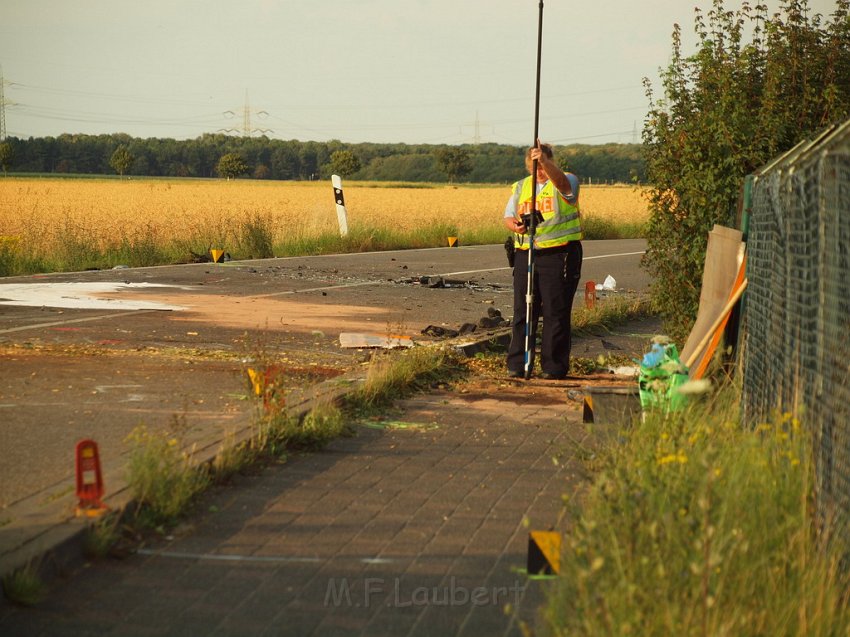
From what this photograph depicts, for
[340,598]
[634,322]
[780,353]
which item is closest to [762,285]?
[780,353]

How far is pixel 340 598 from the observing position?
5.00 meters

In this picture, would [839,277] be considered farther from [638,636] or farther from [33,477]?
[33,477]

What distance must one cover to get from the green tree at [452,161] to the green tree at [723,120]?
14752 centimetres

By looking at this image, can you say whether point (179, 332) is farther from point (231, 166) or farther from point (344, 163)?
point (344, 163)

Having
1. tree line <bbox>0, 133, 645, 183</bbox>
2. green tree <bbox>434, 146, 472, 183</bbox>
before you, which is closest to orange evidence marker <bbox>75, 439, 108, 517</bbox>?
tree line <bbox>0, 133, 645, 183</bbox>

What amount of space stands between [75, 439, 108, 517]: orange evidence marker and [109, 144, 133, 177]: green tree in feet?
451

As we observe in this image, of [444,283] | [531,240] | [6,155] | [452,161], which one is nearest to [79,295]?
[444,283]

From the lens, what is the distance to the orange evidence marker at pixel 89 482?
5.69m

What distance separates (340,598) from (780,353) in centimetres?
245

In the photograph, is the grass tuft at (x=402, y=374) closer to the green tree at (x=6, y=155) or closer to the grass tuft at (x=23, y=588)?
the grass tuft at (x=23, y=588)

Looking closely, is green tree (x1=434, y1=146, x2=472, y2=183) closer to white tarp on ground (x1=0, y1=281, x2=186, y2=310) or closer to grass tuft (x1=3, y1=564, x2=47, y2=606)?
white tarp on ground (x1=0, y1=281, x2=186, y2=310)

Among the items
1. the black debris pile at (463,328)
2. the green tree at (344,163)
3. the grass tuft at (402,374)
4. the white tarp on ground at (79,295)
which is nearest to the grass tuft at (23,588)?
the grass tuft at (402,374)

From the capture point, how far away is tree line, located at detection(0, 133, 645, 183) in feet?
459

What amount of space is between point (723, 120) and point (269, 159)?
145 meters
